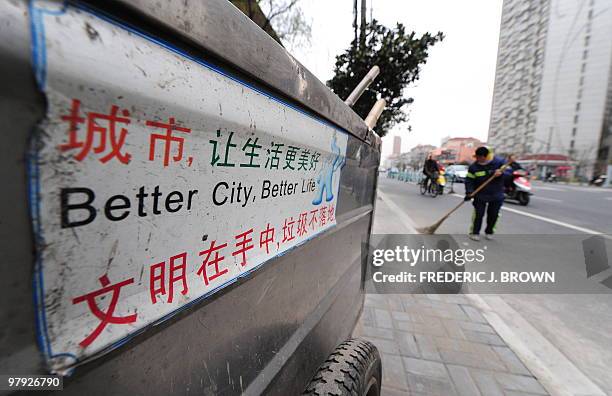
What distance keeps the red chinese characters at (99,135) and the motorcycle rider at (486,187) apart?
238 inches

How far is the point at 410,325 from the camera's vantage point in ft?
9.18

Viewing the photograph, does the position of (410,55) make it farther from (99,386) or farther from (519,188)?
(99,386)

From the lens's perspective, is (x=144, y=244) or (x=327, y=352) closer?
(x=144, y=244)

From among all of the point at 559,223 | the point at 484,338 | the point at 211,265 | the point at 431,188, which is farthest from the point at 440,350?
the point at 431,188

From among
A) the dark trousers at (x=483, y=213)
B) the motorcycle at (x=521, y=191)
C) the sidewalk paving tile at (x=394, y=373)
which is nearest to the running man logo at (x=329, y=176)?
the sidewalk paving tile at (x=394, y=373)

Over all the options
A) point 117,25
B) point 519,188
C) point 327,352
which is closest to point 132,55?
point 117,25

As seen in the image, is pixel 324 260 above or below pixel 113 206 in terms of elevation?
below

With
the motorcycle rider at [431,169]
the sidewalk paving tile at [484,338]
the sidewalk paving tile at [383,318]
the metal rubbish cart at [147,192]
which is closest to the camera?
the metal rubbish cart at [147,192]

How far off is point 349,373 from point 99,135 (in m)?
1.19

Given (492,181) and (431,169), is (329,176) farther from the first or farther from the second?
(431,169)

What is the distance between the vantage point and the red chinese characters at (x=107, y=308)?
44cm

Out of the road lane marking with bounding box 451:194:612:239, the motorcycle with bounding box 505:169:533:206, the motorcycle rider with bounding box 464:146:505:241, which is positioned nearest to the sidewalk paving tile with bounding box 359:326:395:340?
the motorcycle rider with bounding box 464:146:505:241

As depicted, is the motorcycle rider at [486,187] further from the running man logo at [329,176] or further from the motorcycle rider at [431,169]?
the motorcycle rider at [431,169]

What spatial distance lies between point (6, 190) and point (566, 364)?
3165mm
